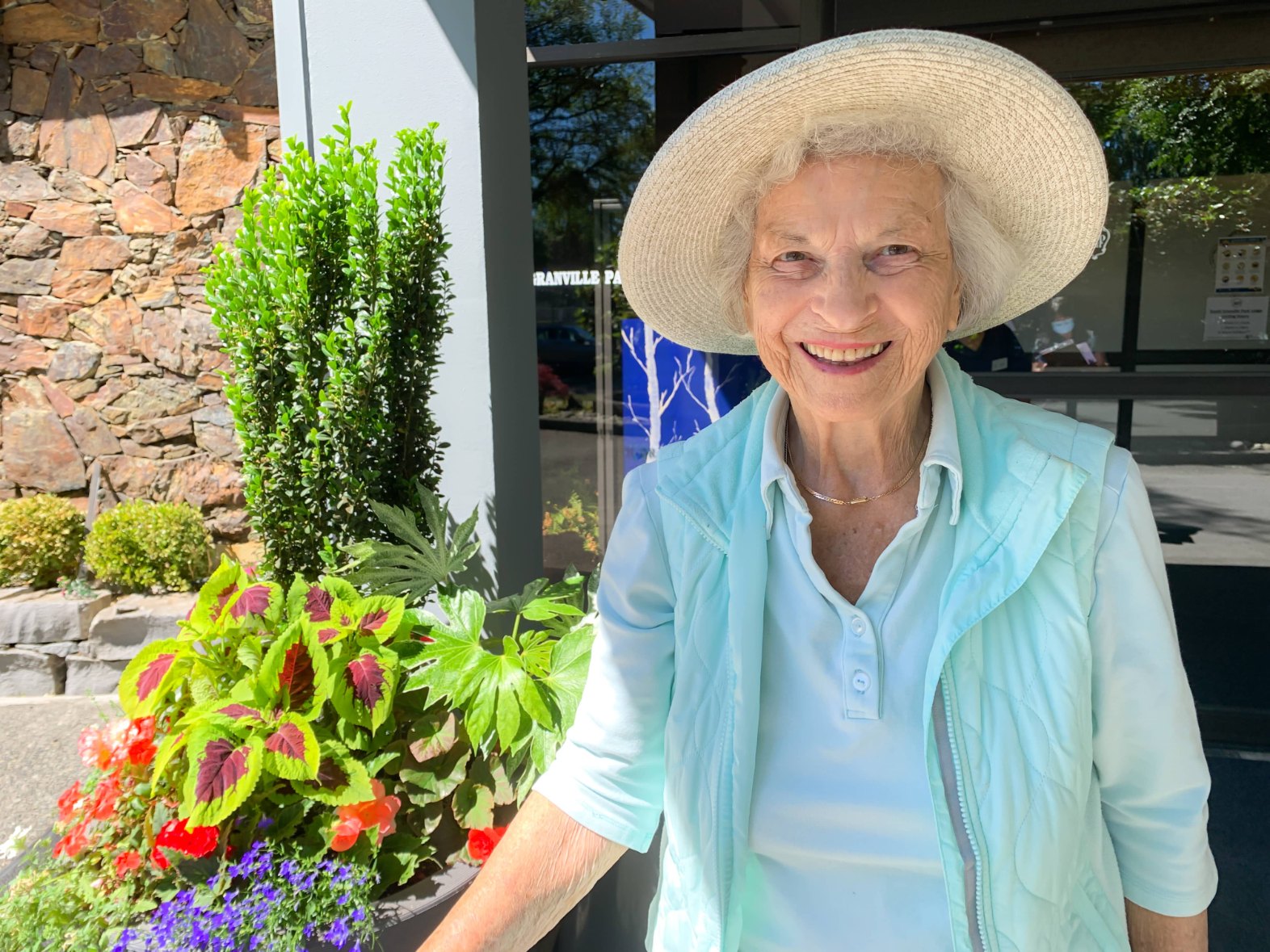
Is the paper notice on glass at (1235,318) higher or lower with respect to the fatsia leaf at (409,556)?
higher

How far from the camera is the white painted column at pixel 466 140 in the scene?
301cm

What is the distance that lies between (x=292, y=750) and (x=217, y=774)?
144mm

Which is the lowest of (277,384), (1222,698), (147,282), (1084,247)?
(1222,698)

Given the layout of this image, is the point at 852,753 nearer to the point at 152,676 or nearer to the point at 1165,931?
the point at 1165,931

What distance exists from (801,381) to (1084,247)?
52cm

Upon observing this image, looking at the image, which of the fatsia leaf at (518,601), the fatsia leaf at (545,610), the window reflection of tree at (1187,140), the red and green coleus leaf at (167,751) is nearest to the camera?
the red and green coleus leaf at (167,751)

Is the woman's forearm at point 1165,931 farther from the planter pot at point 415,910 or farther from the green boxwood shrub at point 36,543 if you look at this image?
the green boxwood shrub at point 36,543

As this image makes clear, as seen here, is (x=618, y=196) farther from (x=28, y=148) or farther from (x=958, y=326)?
(x=28, y=148)

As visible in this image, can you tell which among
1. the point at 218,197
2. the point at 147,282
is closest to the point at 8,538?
the point at 147,282

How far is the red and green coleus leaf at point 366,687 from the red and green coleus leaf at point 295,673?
0.04 m

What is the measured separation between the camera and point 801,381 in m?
1.29

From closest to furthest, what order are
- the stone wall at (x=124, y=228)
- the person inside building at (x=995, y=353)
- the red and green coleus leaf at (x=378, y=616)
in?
1. the red and green coleus leaf at (x=378, y=616)
2. the person inside building at (x=995, y=353)
3. the stone wall at (x=124, y=228)

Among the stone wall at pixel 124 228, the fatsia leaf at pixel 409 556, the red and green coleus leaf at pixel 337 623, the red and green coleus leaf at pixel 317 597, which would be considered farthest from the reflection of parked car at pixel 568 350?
the red and green coleus leaf at pixel 337 623

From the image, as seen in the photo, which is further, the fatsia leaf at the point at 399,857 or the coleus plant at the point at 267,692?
the fatsia leaf at the point at 399,857
